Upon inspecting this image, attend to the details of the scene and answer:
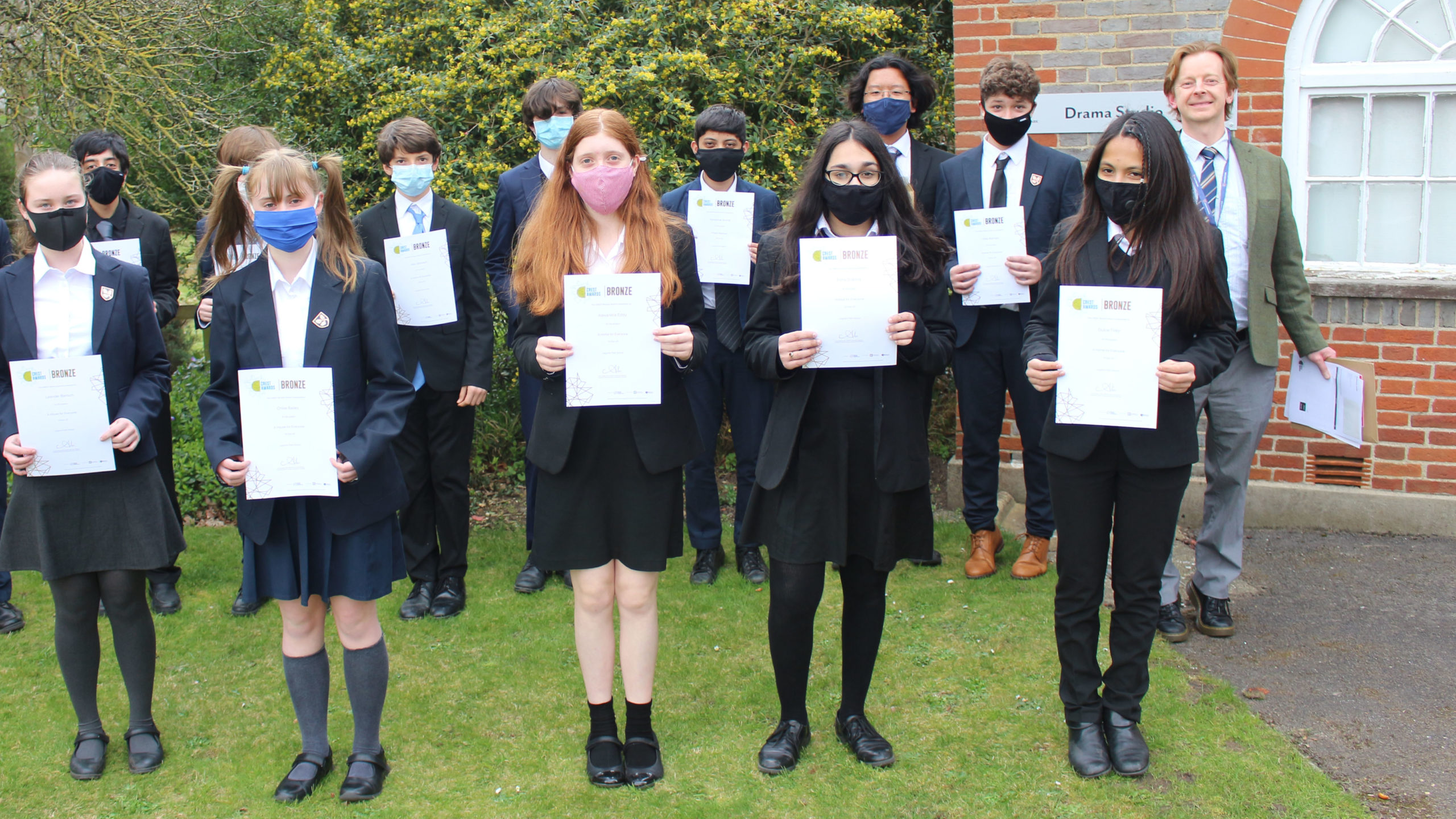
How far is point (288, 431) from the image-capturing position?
11.4 feet

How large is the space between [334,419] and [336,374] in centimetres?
16

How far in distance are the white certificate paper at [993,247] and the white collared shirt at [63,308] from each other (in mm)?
3545

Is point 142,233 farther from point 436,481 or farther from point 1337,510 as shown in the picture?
point 1337,510

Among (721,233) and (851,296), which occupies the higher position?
(721,233)

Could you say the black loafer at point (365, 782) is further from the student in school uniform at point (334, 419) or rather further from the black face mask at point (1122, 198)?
the black face mask at point (1122, 198)

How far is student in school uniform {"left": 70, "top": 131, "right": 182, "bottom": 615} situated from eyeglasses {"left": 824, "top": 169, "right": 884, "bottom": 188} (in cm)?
342

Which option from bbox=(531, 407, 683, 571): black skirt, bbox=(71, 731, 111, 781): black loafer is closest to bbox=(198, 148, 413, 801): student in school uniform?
bbox=(531, 407, 683, 571): black skirt

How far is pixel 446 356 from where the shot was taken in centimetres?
536

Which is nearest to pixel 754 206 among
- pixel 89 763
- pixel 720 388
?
pixel 720 388

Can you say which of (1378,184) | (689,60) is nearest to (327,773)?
(689,60)

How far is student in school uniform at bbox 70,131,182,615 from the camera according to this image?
5398 millimetres

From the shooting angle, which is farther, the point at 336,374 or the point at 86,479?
the point at 86,479

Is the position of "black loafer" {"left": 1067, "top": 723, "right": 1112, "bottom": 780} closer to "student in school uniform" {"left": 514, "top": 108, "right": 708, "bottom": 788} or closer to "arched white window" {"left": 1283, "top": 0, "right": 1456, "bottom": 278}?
"student in school uniform" {"left": 514, "top": 108, "right": 708, "bottom": 788}

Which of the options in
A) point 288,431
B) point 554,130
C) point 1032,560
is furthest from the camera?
point 1032,560
